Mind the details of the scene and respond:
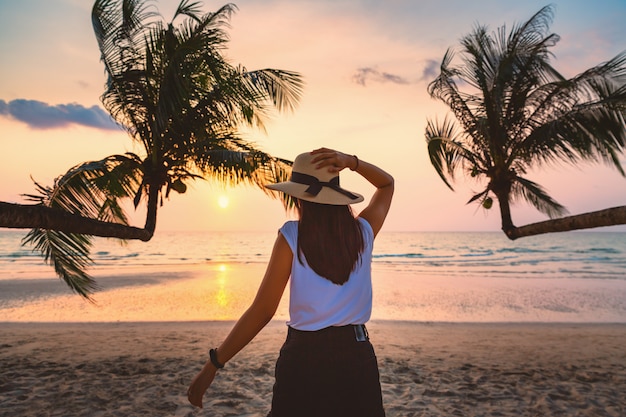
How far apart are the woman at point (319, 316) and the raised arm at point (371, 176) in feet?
0.53

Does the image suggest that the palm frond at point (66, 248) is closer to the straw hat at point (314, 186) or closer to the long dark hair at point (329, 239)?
the straw hat at point (314, 186)

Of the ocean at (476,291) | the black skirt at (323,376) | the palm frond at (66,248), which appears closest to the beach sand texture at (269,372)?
the palm frond at (66,248)

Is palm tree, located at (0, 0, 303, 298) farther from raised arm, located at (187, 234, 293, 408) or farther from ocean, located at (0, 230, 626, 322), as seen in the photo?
raised arm, located at (187, 234, 293, 408)

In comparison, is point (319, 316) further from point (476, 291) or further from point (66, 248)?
point (476, 291)

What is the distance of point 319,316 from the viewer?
1.73 meters

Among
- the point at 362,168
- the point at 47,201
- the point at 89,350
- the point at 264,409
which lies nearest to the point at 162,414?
the point at 264,409

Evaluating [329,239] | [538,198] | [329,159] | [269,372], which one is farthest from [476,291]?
[329,239]

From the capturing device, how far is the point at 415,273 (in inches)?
1082

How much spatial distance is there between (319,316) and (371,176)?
846 mm

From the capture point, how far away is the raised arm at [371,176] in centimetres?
197

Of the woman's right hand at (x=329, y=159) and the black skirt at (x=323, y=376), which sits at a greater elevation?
the woman's right hand at (x=329, y=159)

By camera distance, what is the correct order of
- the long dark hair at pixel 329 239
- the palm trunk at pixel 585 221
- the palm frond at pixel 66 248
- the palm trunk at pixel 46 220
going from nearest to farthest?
1. the long dark hair at pixel 329 239
2. the palm trunk at pixel 46 220
3. the palm trunk at pixel 585 221
4. the palm frond at pixel 66 248

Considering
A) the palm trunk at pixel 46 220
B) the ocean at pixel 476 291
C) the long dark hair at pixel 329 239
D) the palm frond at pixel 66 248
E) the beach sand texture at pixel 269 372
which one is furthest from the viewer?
the ocean at pixel 476 291

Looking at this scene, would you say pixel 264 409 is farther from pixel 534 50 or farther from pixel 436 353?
pixel 534 50
